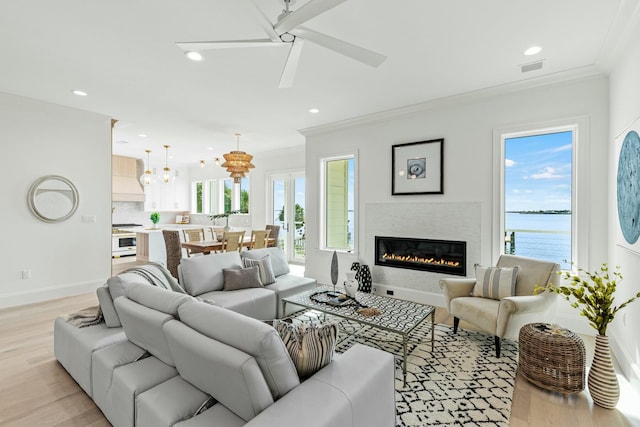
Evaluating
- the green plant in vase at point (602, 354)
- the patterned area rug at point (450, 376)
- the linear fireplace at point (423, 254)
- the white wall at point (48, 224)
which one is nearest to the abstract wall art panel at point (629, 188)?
the green plant in vase at point (602, 354)

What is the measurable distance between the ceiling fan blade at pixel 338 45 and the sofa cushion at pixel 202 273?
255 centimetres

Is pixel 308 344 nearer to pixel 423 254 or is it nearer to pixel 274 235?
pixel 423 254

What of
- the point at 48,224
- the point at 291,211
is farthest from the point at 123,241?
the point at 291,211

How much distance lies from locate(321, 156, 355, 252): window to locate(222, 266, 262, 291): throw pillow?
204 centimetres

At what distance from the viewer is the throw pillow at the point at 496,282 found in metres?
3.01

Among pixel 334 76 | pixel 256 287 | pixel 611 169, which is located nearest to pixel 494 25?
pixel 334 76

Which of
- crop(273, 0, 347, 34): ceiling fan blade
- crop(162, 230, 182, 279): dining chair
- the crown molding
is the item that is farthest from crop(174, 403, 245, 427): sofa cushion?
the crown molding

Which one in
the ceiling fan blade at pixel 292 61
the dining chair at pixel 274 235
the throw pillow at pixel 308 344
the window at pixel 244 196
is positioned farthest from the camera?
the window at pixel 244 196

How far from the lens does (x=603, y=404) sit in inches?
80.8

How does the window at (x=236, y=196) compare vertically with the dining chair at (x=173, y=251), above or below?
above

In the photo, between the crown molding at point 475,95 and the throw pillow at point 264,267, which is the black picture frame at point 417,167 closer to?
the crown molding at point 475,95

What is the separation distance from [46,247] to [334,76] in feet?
15.1

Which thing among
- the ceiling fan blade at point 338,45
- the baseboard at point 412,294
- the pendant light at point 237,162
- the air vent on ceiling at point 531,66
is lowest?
the baseboard at point 412,294

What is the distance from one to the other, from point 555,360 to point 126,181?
366 inches
